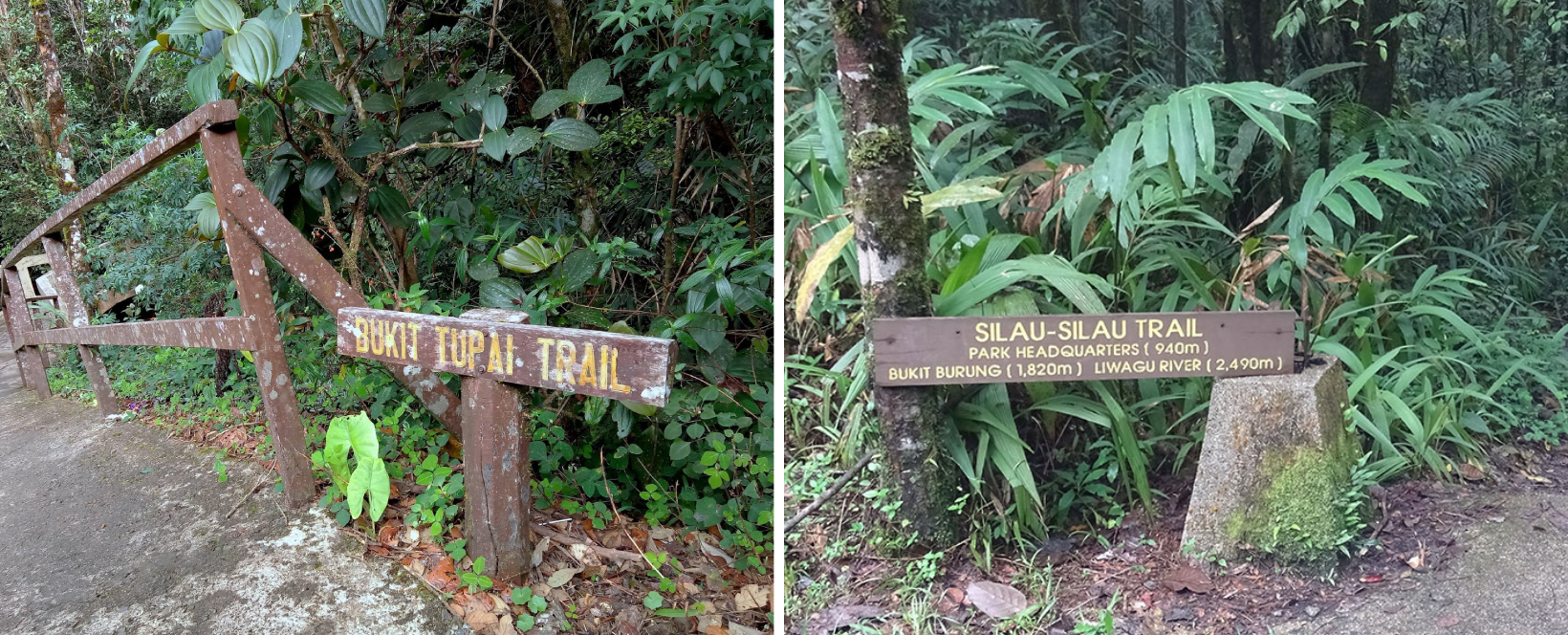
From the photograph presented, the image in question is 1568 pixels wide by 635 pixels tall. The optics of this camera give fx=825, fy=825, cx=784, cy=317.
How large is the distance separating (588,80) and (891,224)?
1024mm

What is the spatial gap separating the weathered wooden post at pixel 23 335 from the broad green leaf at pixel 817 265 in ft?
16.6

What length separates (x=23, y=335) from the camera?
461 cm

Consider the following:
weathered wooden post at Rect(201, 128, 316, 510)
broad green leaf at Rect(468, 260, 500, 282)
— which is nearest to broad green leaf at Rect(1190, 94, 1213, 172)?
broad green leaf at Rect(468, 260, 500, 282)

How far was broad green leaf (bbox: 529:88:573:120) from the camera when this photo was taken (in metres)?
2.05

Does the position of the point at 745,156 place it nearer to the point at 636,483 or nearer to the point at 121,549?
the point at 636,483

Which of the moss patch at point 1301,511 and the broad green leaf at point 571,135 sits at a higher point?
the broad green leaf at point 571,135

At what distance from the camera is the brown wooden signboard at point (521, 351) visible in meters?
1.37

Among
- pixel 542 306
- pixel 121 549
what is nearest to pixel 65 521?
pixel 121 549

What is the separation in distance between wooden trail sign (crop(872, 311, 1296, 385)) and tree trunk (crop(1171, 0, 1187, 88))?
0.51 m

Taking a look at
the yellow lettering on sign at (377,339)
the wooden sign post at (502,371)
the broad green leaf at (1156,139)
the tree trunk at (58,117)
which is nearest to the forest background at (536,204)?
the wooden sign post at (502,371)

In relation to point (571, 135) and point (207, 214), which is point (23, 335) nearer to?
point (207, 214)

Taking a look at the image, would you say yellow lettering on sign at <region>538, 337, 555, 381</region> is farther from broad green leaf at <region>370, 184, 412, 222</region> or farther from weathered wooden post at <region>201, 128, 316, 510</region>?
broad green leaf at <region>370, 184, 412, 222</region>

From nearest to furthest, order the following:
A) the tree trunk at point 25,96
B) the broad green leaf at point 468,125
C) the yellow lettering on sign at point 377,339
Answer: the yellow lettering on sign at point 377,339, the broad green leaf at point 468,125, the tree trunk at point 25,96

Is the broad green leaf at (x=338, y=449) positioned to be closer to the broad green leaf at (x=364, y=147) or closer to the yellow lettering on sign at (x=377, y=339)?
the yellow lettering on sign at (x=377, y=339)
